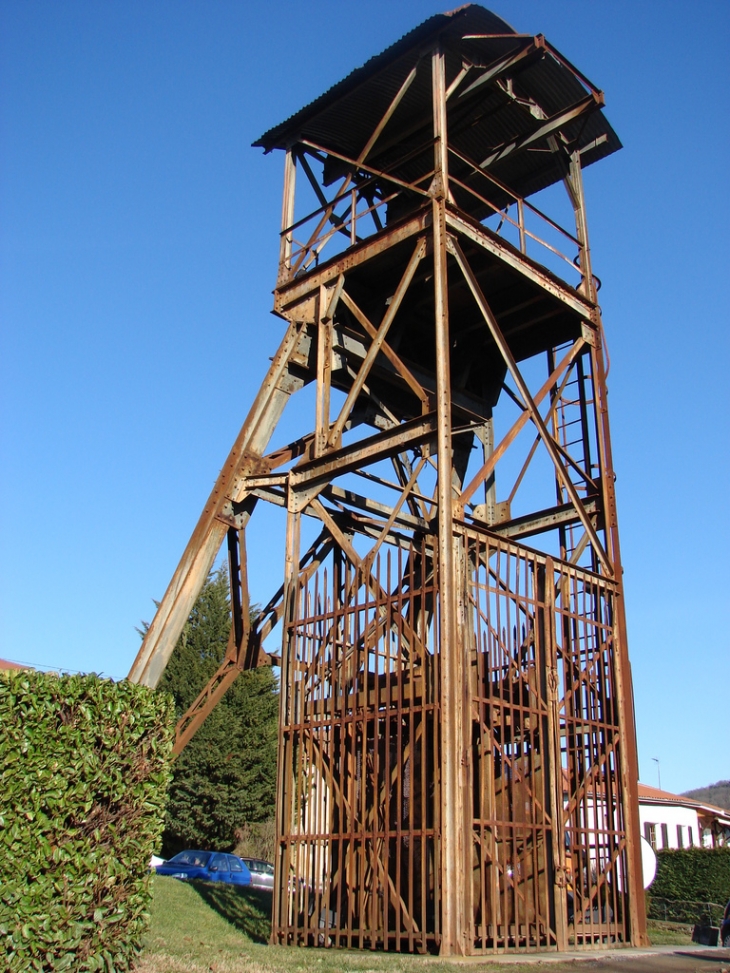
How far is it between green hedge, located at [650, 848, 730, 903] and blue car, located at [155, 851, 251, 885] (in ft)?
51.5

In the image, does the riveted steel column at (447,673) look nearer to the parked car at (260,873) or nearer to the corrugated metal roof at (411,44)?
the corrugated metal roof at (411,44)

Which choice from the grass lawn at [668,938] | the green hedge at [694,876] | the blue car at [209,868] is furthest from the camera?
the green hedge at [694,876]

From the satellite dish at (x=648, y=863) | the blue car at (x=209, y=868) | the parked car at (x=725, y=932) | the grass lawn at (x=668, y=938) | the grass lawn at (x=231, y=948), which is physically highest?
the satellite dish at (x=648, y=863)

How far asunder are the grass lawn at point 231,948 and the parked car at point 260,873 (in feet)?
33.1

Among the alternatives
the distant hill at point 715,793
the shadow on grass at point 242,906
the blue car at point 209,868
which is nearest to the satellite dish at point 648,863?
the shadow on grass at point 242,906

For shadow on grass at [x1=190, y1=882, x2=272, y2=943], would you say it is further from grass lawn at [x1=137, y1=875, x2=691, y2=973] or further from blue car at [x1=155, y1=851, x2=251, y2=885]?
blue car at [x1=155, y1=851, x2=251, y2=885]

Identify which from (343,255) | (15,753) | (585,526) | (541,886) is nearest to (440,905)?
(541,886)

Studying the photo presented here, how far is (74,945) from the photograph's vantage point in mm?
6859

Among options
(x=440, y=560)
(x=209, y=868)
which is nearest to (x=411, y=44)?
(x=440, y=560)

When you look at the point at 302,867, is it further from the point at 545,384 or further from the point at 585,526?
the point at 545,384

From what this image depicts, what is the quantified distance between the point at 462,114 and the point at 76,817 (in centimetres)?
1216

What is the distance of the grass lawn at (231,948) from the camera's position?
834 cm

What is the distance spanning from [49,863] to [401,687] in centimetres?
477

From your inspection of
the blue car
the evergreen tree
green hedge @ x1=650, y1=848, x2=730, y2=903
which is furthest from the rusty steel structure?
green hedge @ x1=650, y1=848, x2=730, y2=903
